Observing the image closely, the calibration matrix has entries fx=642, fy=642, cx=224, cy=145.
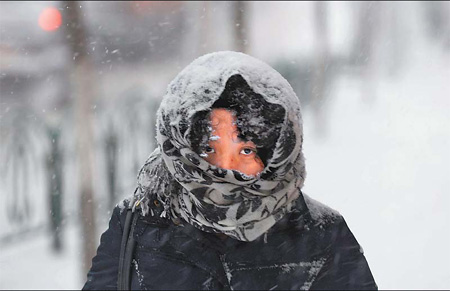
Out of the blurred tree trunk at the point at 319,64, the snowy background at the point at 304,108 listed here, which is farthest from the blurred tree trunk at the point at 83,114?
the blurred tree trunk at the point at 319,64

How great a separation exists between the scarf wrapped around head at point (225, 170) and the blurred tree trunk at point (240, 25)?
436 cm

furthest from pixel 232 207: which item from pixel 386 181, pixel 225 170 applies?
pixel 386 181

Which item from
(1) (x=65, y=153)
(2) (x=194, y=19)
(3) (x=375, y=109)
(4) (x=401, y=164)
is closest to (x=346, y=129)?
(3) (x=375, y=109)

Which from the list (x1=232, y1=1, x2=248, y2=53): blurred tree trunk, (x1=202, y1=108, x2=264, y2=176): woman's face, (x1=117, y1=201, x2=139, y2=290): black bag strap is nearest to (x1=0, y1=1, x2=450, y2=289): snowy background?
(x1=232, y1=1, x2=248, y2=53): blurred tree trunk

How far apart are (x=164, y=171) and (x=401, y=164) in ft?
24.3

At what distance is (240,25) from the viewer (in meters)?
6.15

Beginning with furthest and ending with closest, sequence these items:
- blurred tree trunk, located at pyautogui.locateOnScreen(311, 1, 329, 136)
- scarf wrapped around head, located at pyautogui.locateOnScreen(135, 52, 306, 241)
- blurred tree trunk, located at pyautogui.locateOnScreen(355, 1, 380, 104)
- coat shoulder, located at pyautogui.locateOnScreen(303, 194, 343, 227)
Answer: blurred tree trunk, located at pyautogui.locateOnScreen(355, 1, 380, 104), blurred tree trunk, located at pyautogui.locateOnScreen(311, 1, 329, 136), coat shoulder, located at pyautogui.locateOnScreen(303, 194, 343, 227), scarf wrapped around head, located at pyautogui.locateOnScreen(135, 52, 306, 241)

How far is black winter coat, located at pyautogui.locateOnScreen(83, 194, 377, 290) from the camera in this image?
1819mm

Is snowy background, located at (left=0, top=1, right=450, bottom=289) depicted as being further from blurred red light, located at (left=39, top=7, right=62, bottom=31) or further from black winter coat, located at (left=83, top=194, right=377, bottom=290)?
black winter coat, located at (left=83, top=194, right=377, bottom=290)

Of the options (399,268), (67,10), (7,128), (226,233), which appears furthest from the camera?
(7,128)

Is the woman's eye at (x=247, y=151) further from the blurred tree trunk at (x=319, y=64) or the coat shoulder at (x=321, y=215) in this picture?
the blurred tree trunk at (x=319, y=64)

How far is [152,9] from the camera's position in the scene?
894cm

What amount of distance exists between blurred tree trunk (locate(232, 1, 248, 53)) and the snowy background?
19 mm

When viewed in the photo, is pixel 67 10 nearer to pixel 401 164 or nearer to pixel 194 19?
pixel 194 19
